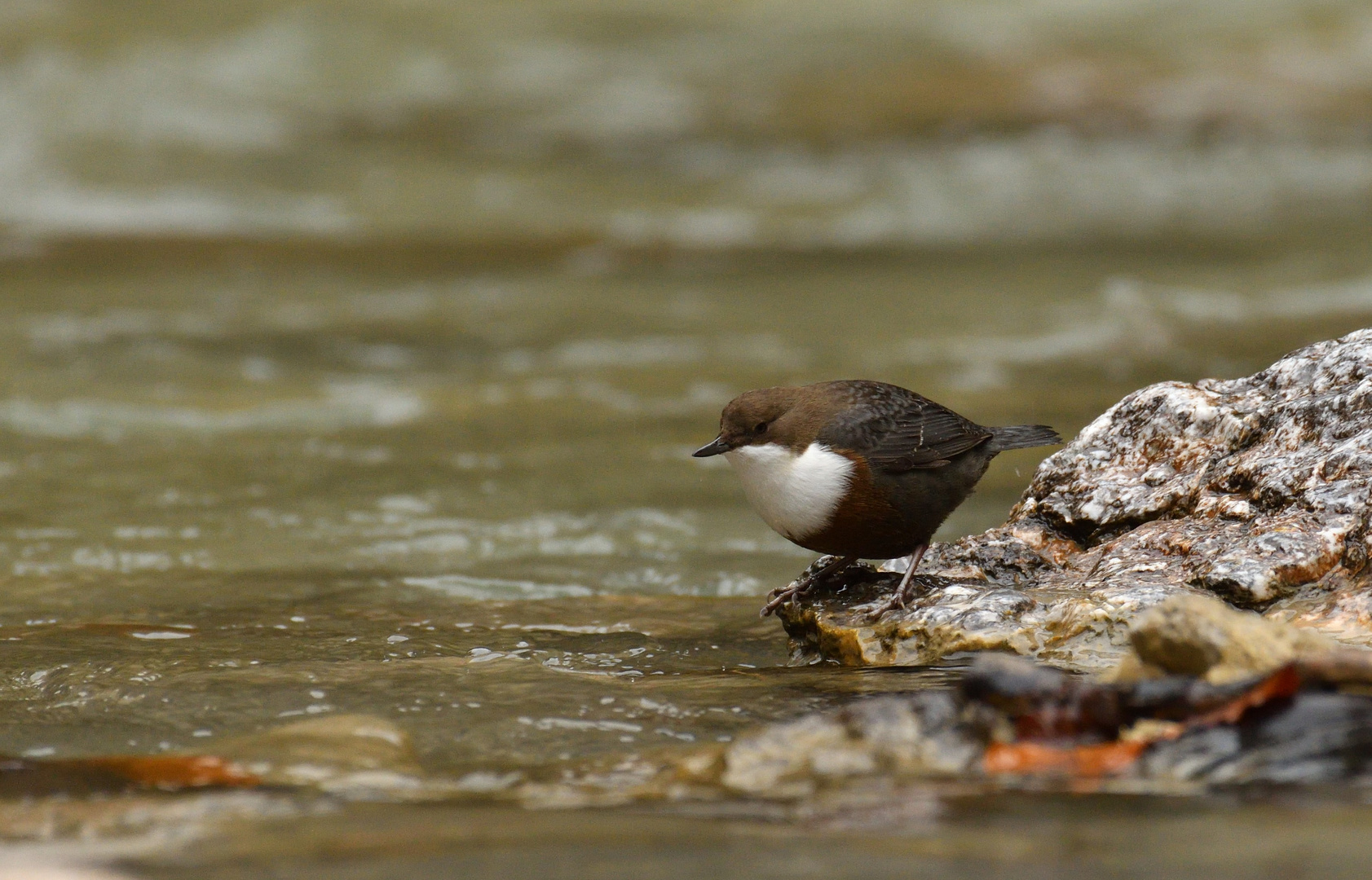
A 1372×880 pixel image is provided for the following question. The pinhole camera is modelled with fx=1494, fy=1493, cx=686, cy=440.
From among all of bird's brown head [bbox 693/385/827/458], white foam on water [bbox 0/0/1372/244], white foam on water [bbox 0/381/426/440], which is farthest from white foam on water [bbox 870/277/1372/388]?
bird's brown head [bbox 693/385/827/458]

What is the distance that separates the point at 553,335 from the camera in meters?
9.47

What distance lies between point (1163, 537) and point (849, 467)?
79 cm

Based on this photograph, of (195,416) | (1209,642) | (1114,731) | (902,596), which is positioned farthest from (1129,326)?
(1114,731)

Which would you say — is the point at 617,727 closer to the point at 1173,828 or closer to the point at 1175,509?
the point at 1173,828

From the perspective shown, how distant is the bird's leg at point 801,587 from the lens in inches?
153

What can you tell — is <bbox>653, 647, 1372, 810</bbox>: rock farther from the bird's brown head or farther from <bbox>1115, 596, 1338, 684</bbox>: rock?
the bird's brown head

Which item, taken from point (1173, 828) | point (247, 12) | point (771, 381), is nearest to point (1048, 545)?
point (1173, 828)

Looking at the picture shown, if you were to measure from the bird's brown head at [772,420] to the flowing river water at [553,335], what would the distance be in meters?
0.55

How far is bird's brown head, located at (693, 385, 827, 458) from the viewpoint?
3.97 metres

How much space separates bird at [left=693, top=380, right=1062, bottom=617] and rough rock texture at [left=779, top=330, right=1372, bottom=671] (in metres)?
0.13

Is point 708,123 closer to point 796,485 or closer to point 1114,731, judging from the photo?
point 796,485

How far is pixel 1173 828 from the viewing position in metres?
2.05

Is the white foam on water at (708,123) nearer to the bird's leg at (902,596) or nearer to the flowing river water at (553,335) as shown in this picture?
the flowing river water at (553,335)

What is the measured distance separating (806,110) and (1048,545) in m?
11.8
